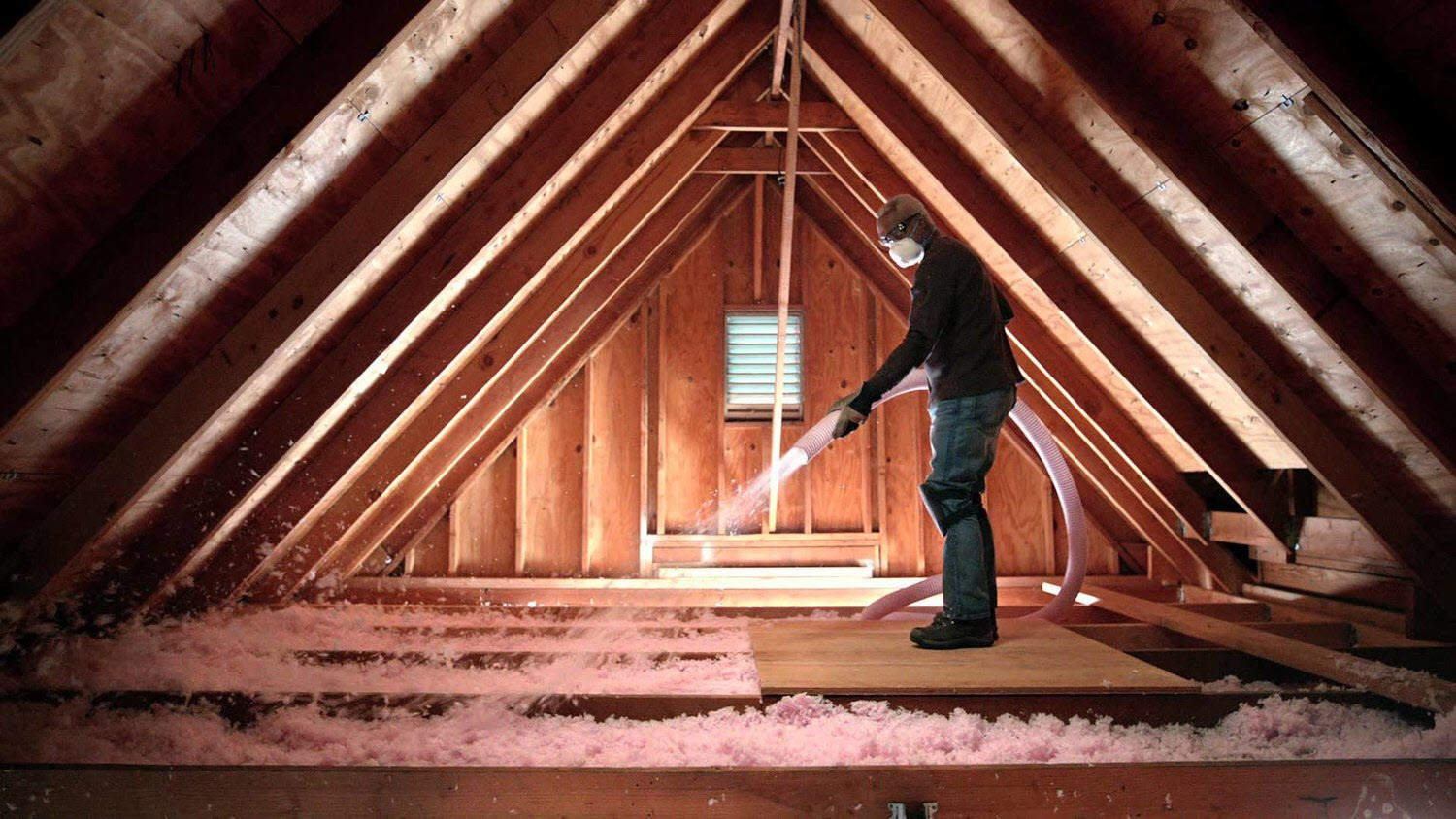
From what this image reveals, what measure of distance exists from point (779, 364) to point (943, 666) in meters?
2.21

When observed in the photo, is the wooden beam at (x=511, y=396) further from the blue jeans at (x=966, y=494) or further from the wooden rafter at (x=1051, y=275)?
the blue jeans at (x=966, y=494)

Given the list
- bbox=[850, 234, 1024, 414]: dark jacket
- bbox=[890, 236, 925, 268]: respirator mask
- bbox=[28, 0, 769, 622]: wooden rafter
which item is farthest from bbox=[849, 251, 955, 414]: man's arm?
bbox=[28, 0, 769, 622]: wooden rafter

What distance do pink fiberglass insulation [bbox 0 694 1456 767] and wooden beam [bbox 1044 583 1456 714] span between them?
0.23 feet

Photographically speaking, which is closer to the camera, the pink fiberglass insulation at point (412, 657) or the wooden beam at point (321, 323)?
the wooden beam at point (321, 323)

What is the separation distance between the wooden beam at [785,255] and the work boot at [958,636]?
1.80 meters

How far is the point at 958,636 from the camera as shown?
2281 mm

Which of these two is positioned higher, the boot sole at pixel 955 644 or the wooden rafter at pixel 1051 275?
the wooden rafter at pixel 1051 275

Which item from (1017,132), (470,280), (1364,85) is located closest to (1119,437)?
(1017,132)

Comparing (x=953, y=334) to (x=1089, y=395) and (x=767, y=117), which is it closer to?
(x=1089, y=395)

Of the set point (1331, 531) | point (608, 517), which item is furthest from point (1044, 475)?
point (608, 517)

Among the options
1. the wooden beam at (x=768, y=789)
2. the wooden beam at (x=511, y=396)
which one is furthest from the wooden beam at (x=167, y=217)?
the wooden beam at (x=511, y=396)

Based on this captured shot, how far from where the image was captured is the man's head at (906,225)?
2400 millimetres

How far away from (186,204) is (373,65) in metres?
0.39

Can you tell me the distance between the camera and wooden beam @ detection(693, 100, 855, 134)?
11.6 feet
